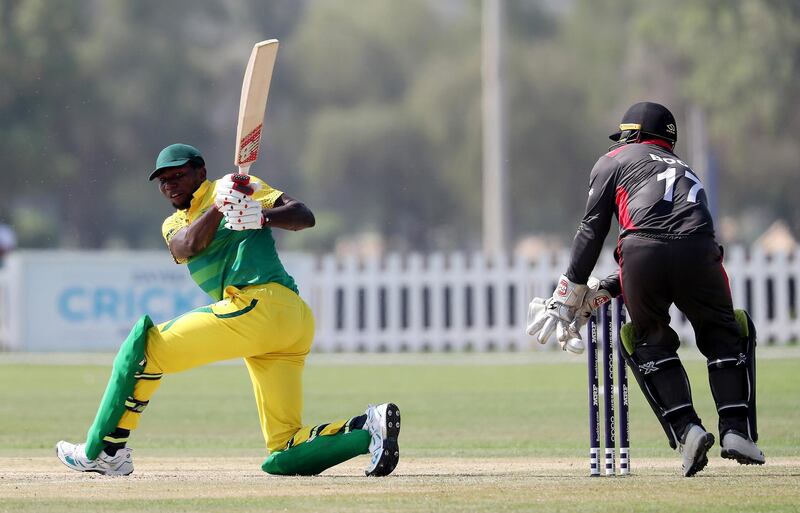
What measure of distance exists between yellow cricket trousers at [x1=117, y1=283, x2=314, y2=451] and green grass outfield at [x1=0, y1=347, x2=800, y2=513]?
0.38 m

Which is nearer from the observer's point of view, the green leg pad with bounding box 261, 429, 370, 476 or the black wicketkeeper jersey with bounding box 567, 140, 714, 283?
the black wicketkeeper jersey with bounding box 567, 140, 714, 283

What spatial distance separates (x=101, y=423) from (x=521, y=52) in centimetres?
5602

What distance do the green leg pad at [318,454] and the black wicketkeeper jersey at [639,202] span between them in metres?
1.40

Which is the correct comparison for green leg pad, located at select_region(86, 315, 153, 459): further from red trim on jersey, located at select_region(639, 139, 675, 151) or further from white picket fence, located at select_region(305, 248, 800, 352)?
white picket fence, located at select_region(305, 248, 800, 352)

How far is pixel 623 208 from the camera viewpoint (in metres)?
7.61

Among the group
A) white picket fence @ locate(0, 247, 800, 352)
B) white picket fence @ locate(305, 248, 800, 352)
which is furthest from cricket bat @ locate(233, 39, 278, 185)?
white picket fence @ locate(305, 248, 800, 352)

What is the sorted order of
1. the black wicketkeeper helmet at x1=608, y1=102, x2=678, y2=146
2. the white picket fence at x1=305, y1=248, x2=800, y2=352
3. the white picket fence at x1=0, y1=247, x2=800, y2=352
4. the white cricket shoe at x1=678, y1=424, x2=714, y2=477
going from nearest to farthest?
the white cricket shoe at x1=678, y1=424, x2=714, y2=477, the black wicketkeeper helmet at x1=608, y1=102, x2=678, y2=146, the white picket fence at x1=0, y1=247, x2=800, y2=352, the white picket fence at x1=305, y1=248, x2=800, y2=352

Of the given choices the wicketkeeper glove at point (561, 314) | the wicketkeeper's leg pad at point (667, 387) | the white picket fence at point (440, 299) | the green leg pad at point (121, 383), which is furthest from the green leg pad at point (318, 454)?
the white picket fence at point (440, 299)

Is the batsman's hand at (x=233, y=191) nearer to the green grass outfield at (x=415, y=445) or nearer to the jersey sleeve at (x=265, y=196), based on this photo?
the jersey sleeve at (x=265, y=196)

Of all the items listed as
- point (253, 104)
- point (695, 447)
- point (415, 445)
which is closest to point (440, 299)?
point (415, 445)

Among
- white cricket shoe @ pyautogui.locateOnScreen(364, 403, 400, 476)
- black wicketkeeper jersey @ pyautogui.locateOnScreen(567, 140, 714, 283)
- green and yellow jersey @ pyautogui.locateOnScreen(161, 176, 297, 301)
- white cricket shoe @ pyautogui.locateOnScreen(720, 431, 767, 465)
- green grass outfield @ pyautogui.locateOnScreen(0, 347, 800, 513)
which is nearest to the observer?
green grass outfield @ pyautogui.locateOnScreen(0, 347, 800, 513)

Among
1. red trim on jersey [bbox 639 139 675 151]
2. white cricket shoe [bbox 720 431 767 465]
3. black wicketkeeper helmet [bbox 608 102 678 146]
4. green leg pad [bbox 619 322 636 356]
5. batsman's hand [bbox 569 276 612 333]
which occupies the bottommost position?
white cricket shoe [bbox 720 431 767 465]

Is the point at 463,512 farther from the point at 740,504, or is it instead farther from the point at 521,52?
the point at 521,52

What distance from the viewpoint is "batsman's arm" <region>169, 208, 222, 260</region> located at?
7484 millimetres
